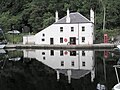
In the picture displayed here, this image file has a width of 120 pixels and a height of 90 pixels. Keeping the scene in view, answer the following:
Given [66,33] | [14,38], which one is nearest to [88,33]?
[66,33]

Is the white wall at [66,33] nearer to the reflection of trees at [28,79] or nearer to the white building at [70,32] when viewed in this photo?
the white building at [70,32]

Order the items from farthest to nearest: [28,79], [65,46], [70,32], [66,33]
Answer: [66,33]
[70,32]
[65,46]
[28,79]

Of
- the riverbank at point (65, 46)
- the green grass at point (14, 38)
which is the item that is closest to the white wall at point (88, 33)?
the riverbank at point (65, 46)

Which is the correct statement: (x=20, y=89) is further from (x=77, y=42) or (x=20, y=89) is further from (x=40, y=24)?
(x=40, y=24)

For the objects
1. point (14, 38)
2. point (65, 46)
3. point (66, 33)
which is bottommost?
point (65, 46)

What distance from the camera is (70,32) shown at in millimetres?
50625

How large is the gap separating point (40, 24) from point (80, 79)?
140ft

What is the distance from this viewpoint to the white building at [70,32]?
164ft

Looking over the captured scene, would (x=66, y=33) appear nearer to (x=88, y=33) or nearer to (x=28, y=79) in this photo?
(x=88, y=33)

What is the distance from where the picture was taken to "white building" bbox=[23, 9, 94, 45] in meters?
49.8

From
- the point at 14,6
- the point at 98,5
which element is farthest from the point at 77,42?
the point at 14,6

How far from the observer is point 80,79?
20.1m

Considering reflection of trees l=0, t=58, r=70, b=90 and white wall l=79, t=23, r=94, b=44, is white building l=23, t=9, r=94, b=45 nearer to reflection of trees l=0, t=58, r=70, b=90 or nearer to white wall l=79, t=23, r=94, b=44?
white wall l=79, t=23, r=94, b=44

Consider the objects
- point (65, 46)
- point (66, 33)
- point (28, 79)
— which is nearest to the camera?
point (28, 79)
